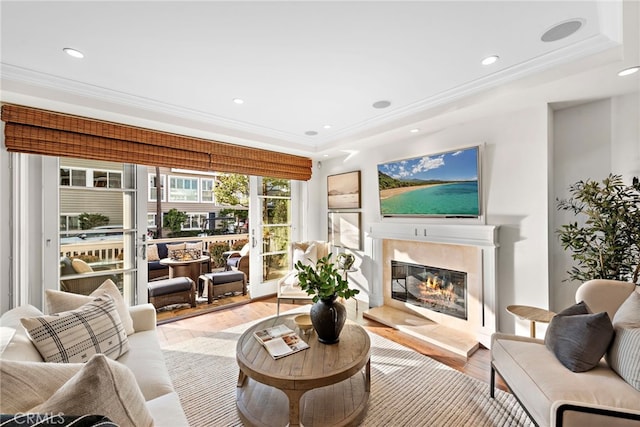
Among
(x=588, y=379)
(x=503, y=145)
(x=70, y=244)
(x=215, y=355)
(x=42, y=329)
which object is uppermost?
(x=503, y=145)

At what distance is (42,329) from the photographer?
1.44 m

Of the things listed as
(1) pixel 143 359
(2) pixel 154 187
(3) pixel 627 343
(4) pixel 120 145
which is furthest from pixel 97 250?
(2) pixel 154 187

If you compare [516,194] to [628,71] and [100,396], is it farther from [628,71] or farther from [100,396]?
[100,396]

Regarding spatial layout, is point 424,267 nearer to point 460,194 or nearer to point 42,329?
point 460,194

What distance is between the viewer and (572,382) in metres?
1.43

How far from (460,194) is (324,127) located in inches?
71.3

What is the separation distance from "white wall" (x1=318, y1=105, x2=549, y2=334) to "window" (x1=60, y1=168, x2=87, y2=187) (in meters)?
4.03

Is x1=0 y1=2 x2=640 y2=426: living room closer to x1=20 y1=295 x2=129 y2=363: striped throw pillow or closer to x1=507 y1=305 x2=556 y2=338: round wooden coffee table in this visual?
x1=507 y1=305 x2=556 y2=338: round wooden coffee table

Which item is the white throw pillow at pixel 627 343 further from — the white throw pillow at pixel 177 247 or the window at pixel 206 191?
the window at pixel 206 191

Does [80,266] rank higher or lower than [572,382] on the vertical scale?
higher

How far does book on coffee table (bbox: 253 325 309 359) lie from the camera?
1.84 metres

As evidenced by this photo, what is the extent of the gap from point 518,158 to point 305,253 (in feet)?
9.40

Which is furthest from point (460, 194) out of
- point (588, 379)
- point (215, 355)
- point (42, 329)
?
point (42, 329)

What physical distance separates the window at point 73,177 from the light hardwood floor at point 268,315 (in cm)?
185
